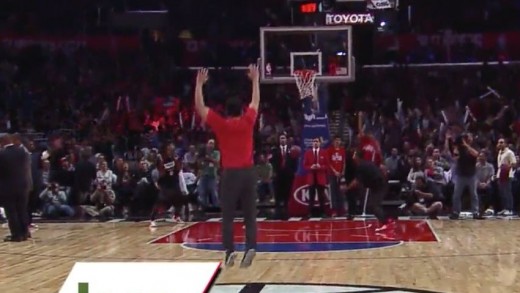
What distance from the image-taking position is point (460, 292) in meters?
9.12

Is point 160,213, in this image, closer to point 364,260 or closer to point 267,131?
point 267,131

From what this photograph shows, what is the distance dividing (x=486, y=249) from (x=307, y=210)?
6.48m

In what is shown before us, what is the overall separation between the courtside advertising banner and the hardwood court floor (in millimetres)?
3354

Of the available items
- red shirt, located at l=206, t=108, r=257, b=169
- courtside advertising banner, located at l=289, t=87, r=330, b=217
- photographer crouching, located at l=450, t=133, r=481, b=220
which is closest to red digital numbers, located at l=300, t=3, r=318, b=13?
courtside advertising banner, located at l=289, t=87, r=330, b=217

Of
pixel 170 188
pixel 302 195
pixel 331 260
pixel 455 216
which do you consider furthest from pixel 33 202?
pixel 331 260

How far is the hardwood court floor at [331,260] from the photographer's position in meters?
9.98

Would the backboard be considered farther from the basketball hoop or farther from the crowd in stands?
the crowd in stands

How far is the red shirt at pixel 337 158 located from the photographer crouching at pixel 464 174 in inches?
85.0

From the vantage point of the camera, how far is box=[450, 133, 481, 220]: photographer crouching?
1756 cm

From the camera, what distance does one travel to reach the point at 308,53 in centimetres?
1936

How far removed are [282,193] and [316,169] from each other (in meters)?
1.15

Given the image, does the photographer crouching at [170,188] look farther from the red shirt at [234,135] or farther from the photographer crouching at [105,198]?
the red shirt at [234,135]

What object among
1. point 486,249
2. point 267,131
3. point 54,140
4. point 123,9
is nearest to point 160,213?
point 54,140

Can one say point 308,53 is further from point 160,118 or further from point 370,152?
point 160,118
